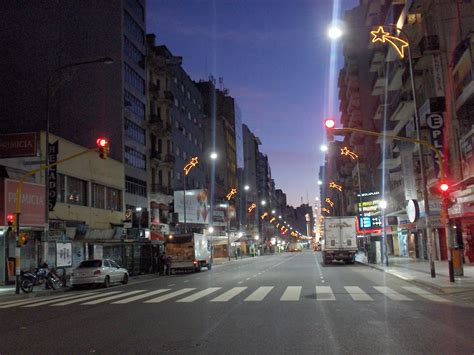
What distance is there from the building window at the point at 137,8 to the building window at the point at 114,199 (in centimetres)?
2019

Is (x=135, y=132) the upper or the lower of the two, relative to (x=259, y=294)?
upper

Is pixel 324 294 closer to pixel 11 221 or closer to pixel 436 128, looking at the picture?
pixel 11 221

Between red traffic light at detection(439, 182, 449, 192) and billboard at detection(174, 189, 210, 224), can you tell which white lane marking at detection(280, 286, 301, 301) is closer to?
red traffic light at detection(439, 182, 449, 192)

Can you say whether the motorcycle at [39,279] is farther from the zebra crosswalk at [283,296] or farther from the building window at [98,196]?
the building window at [98,196]

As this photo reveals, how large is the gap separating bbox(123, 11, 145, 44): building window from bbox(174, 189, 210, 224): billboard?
54.0 ft

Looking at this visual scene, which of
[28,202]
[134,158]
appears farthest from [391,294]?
[134,158]

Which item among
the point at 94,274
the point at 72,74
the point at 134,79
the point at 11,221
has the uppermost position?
the point at 134,79

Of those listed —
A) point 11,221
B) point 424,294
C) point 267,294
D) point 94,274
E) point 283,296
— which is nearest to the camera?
point 283,296

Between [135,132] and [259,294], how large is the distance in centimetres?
3609

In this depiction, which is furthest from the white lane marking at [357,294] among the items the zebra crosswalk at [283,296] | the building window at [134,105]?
the building window at [134,105]

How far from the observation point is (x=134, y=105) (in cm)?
5203

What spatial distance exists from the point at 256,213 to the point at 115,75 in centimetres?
9861

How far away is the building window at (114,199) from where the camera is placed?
42213 millimetres

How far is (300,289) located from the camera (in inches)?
798
